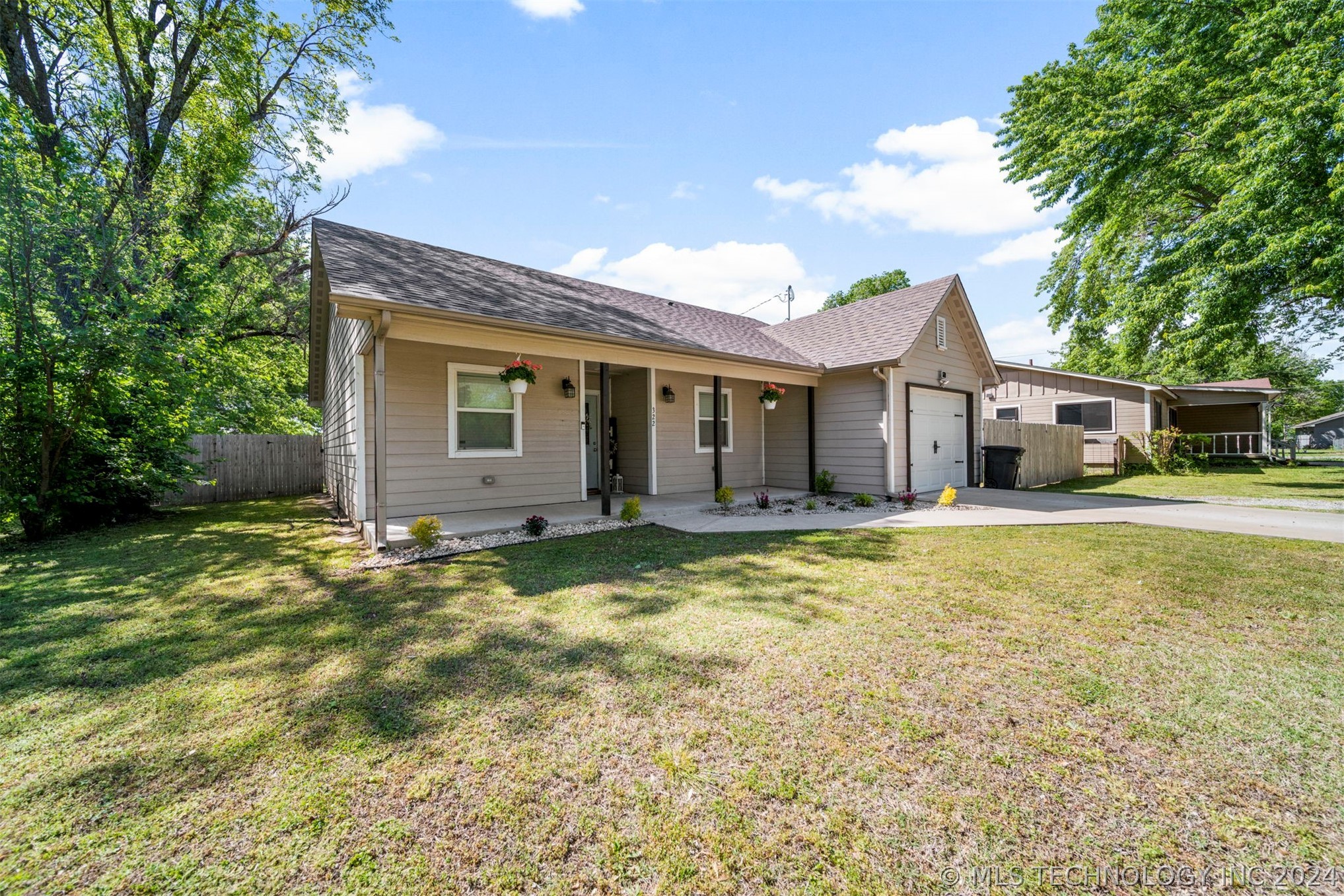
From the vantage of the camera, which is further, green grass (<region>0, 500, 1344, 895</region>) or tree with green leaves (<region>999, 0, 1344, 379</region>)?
tree with green leaves (<region>999, 0, 1344, 379</region>)

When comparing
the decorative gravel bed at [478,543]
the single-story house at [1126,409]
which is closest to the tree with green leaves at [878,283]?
the single-story house at [1126,409]

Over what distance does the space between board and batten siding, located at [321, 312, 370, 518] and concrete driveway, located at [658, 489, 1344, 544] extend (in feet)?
15.1

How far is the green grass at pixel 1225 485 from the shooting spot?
34.1 ft

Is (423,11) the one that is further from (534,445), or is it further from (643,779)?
(643,779)

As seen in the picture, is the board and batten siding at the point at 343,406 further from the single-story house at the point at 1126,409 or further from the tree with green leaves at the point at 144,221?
the single-story house at the point at 1126,409

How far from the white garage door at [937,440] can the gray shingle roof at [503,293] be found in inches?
96.4

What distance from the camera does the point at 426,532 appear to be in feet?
18.8

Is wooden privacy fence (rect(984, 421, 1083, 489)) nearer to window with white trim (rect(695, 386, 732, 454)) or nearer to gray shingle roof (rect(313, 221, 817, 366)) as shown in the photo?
gray shingle roof (rect(313, 221, 817, 366))

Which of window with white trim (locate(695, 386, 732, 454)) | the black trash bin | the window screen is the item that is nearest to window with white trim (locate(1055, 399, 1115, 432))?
the black trash bin

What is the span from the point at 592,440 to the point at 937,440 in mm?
7230

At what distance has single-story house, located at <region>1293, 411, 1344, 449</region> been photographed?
36.7m

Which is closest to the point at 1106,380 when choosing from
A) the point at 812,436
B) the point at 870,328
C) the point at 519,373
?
the point at 870,328

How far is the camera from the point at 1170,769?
203cm

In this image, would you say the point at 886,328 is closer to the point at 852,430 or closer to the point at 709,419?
the point at 852,430
